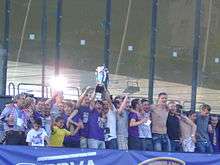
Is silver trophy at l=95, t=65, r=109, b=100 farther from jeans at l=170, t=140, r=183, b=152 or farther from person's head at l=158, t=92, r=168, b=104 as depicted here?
jeans at l=170, t=140, r=183, b=152

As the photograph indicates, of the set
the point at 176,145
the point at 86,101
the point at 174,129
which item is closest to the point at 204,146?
the point at 176,145

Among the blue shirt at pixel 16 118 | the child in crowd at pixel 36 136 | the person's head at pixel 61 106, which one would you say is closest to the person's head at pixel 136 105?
the person's head at pixel 61 106

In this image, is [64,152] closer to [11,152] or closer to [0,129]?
[11,152]

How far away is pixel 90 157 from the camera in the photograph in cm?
1061

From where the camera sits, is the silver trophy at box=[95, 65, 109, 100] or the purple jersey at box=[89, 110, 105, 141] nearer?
the purple jersey at box=[89, 110, 105, 141]

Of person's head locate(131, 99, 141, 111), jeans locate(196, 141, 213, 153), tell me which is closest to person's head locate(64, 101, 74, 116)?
person's head locate(131, 99, 141, 111)

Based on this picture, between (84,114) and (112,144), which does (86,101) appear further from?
(112,144)

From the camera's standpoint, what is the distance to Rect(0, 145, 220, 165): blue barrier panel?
34.0 ft

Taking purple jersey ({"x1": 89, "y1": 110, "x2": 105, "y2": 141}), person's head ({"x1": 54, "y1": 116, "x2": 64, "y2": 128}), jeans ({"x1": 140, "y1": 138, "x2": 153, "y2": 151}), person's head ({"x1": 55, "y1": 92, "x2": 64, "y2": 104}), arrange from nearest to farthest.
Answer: person's head ({"x1": 54, "y1": 116, "x2": 64, "y2": 128}) < purple jersey ({"x1": 89, "y1": 110, "x2": 105, "y2": 141}) < jeans ({"x1": 140, "y1": 138, "x2": 153, "y2": 151}) < person's head ({"x1": 55, "y1": 92, "x2": 64, "y2": 104})

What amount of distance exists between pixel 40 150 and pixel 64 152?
37cm

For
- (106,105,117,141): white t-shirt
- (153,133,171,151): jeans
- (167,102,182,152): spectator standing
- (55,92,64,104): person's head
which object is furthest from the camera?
(167,102,182,152): spectator standing

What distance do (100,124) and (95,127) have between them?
0.47ft

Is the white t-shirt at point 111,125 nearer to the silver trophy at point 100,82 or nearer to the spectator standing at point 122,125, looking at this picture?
the spectator standing at point 122,125

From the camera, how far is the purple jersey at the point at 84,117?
43.4ft
